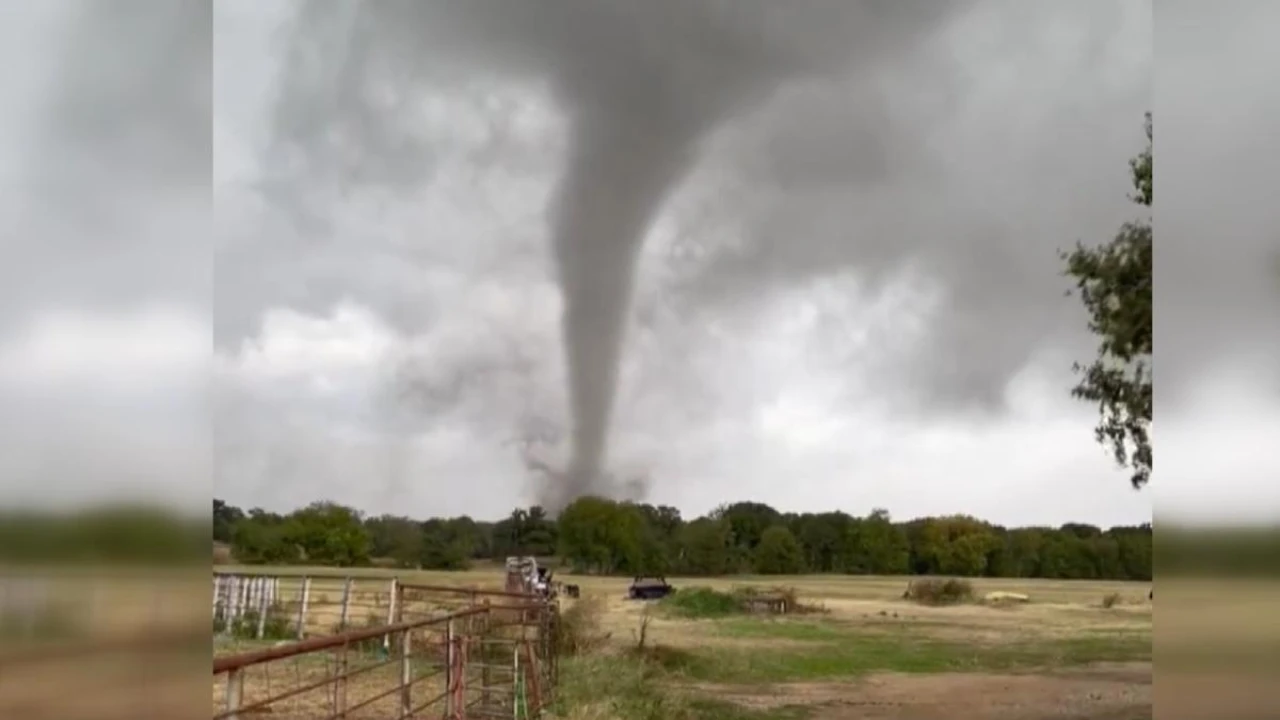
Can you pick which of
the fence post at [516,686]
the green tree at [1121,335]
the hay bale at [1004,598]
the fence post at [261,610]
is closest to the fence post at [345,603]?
the fence post at [261,610]

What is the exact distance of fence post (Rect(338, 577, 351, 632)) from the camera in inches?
132

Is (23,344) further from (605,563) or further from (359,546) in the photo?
(605,563)

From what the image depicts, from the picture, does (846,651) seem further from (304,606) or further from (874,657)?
(304,606)

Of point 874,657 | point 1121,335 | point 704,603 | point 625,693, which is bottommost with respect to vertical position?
point 625,693

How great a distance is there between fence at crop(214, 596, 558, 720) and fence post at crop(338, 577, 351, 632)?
8 centimetres

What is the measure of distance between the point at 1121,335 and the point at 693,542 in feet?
4.15

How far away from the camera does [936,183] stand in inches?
121

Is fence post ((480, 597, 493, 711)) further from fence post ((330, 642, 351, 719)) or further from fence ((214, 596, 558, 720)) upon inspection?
fence post ((330, 642, 351, 719))

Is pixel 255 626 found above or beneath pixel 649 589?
beneath

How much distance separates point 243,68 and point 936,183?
2.02 m

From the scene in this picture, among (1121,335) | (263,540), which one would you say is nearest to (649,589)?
(263,540)

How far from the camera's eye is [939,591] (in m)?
3.12

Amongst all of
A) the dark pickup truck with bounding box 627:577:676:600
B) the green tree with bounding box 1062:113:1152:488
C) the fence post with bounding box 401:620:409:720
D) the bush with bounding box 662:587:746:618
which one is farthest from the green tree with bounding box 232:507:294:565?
the green tree with bounding box 1062:113:1152:488

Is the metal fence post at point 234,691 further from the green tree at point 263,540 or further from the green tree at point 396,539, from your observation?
the green tree at point 396,539
